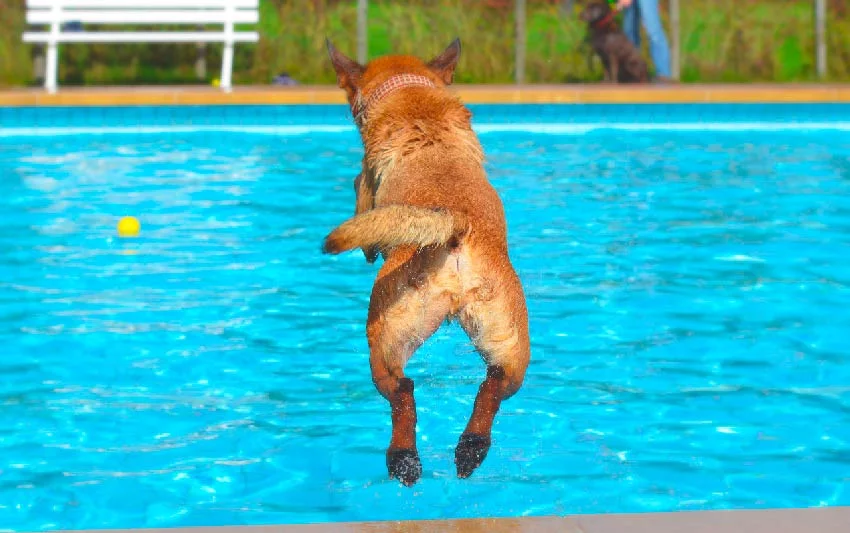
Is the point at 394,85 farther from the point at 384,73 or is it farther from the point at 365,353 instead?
Answer: the point at 365,353

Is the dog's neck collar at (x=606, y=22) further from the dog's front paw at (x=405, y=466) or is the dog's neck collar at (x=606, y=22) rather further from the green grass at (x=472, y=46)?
the dog's front paw at (x=405, y=466)

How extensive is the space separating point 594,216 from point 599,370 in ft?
12.5

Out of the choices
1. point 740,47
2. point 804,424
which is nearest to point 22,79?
point 740,47

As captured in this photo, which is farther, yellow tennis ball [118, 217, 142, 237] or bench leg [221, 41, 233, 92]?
bench leg [221, 41, 233, 92]

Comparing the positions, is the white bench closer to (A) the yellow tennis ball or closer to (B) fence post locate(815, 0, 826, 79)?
(A) the yellow tennis ball

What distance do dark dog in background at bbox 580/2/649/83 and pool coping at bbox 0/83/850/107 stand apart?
26.1 inches

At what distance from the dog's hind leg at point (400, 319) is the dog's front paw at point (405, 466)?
0.11 meters

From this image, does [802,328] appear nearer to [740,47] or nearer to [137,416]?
[137,416]

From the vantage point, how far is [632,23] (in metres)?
16.5

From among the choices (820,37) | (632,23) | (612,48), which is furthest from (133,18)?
(820,37)

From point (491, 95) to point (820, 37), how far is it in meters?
4.73

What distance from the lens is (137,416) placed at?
18.0 ft

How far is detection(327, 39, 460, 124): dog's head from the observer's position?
16.7 ft

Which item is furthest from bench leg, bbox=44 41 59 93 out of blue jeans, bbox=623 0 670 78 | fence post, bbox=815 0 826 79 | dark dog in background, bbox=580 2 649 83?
fence post, bbox=815 0 826 79
